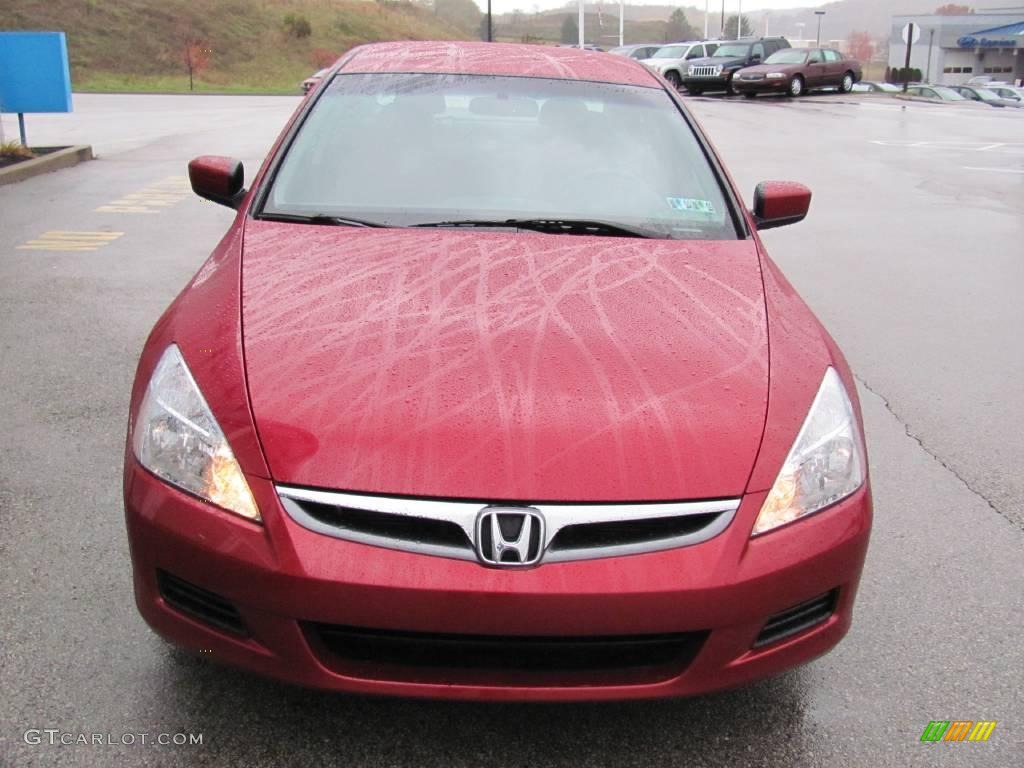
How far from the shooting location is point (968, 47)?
81.1 metres

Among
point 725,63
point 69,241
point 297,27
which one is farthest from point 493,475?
point 297,27

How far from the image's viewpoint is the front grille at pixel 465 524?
205cm

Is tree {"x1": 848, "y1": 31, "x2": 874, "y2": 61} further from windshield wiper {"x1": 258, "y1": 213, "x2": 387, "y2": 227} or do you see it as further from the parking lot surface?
windshield wiper {"x1": 258, "y1": 213, "x2": 387, "y2": 227}

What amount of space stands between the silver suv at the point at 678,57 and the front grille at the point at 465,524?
3411 centimetres

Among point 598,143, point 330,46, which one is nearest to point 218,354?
point 598,143

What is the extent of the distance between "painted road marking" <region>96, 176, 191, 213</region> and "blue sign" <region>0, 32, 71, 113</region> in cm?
288

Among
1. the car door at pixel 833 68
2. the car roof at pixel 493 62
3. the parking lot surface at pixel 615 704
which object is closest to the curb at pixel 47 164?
the parking lot surface at pixel 615 704

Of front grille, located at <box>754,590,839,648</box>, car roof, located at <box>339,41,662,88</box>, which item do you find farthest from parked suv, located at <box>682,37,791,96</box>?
front grille, located at <box>754,590,839,648</box>

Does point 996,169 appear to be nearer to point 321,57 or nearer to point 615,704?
point 615,704

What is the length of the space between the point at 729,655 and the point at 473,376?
806mm

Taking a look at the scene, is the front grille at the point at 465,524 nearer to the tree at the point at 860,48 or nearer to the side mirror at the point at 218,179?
the side mirror at the point at 218,179

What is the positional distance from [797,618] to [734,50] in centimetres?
3454

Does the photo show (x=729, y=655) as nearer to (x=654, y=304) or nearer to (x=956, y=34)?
(x=654, y=304)

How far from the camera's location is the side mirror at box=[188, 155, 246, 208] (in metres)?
3.76
